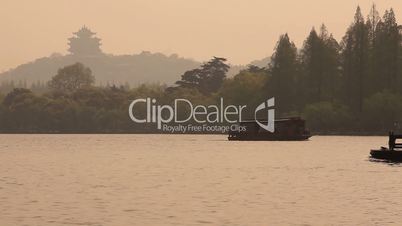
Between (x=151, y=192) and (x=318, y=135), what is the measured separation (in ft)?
422

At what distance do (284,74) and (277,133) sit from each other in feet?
97.1

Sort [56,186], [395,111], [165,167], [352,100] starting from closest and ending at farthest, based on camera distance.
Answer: [56,186] → [165,167] → [395,111] → [352,100]

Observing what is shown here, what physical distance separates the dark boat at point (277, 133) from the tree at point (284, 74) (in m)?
27.9

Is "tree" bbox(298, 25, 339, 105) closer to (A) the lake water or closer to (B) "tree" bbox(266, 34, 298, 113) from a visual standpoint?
(B) "tree" bbox(266, 34, 298, 113)

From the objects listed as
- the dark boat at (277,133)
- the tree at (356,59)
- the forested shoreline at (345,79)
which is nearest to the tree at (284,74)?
the forested shoreline at (345,79)

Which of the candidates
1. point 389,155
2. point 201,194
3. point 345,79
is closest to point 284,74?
point 345,79

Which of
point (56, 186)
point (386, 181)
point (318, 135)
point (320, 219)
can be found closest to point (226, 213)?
point (320, 219)

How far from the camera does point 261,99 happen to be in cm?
17588

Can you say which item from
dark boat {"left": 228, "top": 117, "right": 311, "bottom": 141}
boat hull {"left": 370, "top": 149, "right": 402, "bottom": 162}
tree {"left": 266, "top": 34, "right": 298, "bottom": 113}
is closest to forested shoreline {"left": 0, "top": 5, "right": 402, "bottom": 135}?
tree {"left": 266, "top": 34, "right": 298, "bottom": 113}

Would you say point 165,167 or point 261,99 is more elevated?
point 261,99

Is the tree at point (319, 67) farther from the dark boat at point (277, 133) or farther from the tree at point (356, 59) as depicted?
the dark boat at point (277, 133)

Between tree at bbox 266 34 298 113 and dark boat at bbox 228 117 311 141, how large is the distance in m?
27.9

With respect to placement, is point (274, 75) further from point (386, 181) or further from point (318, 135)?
point (386, 181)

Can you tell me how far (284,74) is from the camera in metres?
166
